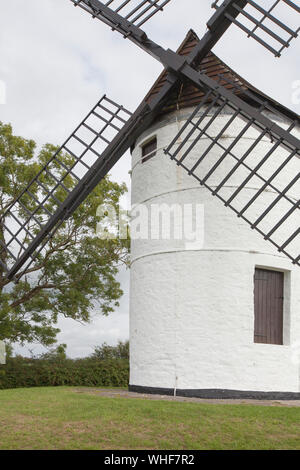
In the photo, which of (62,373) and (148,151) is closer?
(148,151)

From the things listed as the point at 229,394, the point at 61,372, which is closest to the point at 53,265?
the point at 61,372

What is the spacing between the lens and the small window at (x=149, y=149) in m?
12.8

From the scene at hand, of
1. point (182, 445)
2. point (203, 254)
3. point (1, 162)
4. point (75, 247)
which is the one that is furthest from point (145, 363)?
point (1, 162)

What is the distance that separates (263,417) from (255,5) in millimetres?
6973

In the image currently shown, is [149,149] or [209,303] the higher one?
[149,149]

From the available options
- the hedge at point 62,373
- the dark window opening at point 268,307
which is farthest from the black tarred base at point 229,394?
the hedge at point 62,373

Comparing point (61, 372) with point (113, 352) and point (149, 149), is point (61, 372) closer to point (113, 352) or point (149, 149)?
point (113, 352)

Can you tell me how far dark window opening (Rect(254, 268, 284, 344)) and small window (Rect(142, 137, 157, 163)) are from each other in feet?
12.5

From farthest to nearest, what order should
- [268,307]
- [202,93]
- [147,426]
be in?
[202,93], [268,307], [147,426]

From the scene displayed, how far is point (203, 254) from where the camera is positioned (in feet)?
37.2

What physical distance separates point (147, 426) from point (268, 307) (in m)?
4.99

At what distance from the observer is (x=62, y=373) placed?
1638cm

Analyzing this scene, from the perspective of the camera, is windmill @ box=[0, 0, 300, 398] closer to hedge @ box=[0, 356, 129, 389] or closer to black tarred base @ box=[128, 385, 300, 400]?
black tarred base @ box=[128, 385, 300, 400]

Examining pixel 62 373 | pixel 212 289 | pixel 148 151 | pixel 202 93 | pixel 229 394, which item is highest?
pixel 202 93
